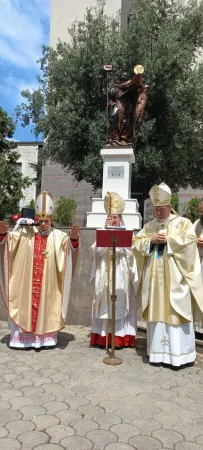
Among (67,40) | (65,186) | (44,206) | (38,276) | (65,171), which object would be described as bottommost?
(38,276)

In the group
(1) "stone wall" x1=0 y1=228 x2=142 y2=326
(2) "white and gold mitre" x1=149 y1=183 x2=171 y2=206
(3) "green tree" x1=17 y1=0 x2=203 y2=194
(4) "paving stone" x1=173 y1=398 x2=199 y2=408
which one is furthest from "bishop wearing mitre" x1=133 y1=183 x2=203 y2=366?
(3) "green tree" x1=17 y1=0 x2=203 y2=194

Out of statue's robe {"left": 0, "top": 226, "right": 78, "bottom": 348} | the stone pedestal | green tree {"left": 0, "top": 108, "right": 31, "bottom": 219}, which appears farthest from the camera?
green tree {"left": 0, "top": 108, "right": 31, "bottom": 219}

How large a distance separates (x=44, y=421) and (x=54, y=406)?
295 millimetres

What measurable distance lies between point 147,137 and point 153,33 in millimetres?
4981

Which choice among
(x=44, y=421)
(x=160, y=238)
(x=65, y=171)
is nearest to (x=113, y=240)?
(x=160, y=238)

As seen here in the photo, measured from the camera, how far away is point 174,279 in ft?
15.4

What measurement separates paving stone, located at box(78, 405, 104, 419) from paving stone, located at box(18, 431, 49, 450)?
1.51ft

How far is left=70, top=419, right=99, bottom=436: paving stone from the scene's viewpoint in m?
2.96

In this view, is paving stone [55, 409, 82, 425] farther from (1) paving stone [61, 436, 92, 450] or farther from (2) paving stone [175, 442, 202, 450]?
(2) paving stone [175, 442, 202, 450]

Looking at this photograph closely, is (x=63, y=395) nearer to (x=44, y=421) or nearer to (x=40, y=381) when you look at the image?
(x=40, y=381)

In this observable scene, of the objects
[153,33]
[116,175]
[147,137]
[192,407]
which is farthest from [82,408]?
[153,33]

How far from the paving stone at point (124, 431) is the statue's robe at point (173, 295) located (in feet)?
5.20

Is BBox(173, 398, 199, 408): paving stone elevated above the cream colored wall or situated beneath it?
situated beneath

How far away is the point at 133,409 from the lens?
11.1 feet
